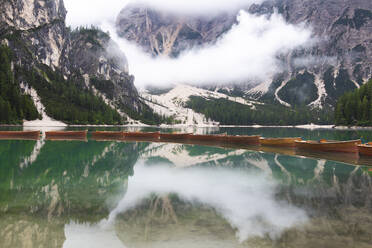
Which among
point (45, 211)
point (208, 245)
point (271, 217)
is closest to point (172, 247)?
point (208, 245)

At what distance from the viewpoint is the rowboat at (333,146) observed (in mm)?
40375

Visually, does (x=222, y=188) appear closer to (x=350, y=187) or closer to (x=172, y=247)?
(x=350, y=187)

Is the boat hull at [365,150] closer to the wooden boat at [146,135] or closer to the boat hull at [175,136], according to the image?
the boat hull at [175,136]

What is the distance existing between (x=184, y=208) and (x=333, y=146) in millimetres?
34010

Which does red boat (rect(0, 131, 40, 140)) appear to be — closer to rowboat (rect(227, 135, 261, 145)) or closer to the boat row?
the boat row

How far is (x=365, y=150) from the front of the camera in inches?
1503

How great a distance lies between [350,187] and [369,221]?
791cm

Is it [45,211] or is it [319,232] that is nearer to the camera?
[319,232]

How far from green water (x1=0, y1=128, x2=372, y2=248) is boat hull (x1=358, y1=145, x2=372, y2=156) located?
1222 cm

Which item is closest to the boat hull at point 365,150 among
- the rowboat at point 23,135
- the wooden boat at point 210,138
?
the wooden boat at point 210,138

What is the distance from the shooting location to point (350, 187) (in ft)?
69.1

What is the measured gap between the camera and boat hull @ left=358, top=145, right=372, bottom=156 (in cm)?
3759

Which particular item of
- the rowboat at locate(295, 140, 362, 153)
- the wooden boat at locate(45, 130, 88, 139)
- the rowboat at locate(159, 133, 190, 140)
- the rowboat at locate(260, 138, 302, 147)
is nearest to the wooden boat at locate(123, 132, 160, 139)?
the rowboat at locate(159, 133, 190, 140)

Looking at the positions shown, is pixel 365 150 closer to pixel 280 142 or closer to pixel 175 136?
pixel 280 142
